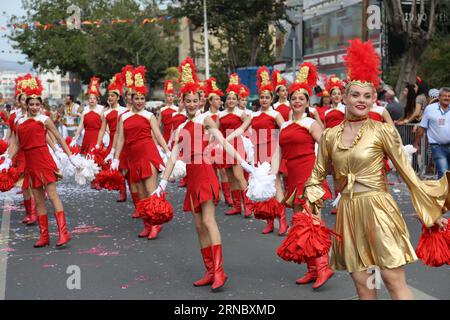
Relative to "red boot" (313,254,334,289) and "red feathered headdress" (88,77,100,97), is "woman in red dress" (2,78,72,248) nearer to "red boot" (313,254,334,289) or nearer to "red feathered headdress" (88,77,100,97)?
"red boot" (313,254,334,289)

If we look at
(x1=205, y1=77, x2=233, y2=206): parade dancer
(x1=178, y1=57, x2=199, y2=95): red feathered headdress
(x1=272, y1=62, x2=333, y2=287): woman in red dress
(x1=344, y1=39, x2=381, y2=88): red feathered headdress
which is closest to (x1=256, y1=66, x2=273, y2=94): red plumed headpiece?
(x1=205, y1=77, x2=233, y2=206): parade dancer

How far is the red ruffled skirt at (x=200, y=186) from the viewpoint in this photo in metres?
6.23

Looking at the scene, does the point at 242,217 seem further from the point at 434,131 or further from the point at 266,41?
the point at 266,41

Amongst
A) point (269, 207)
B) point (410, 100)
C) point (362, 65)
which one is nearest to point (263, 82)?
point (269, 207)

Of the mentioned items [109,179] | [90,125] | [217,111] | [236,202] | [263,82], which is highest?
[263,82]

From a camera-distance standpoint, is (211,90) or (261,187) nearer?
(261,187)

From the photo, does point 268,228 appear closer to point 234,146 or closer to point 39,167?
point 234,146

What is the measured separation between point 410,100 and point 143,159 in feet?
23.9

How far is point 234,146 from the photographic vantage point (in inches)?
425

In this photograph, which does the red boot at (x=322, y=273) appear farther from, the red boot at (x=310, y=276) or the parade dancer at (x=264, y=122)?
the parade dancer at (x=264, y=122)

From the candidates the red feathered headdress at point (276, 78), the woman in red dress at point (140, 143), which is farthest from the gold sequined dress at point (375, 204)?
the red feathered headdress at point (276, 78)

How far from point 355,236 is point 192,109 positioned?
8.20 feet

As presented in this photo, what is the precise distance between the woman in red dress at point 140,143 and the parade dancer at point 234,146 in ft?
3.31

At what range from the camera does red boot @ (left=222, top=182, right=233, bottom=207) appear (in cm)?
1134
